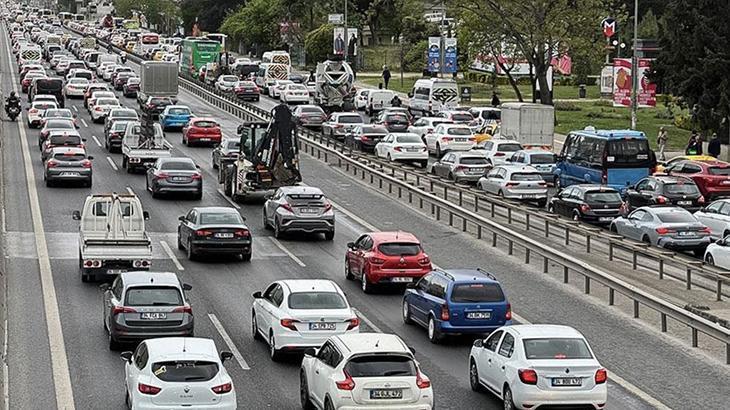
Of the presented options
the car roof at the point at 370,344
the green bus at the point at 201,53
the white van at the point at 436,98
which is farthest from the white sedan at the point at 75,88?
the car roof at the point at 370,344

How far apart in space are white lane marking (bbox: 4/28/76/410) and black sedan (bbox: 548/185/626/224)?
15.7 metres

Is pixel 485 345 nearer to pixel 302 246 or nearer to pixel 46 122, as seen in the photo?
pixel 302 246

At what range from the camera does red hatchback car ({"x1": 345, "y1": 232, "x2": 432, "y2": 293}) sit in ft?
108

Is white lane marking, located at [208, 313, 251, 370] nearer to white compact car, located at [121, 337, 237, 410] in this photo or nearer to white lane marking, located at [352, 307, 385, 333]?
white lane marking, located at [352, 307, 385, 333]

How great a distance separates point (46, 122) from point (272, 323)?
38980 millimetres

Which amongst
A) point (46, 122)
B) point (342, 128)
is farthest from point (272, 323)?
point (342, 128)

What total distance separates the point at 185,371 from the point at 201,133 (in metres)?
45.3

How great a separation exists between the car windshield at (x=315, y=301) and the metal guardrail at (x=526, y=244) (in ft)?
21.8

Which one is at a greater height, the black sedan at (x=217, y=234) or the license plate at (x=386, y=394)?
the black sedan at (x=217, y=234)

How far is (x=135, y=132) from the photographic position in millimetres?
57094

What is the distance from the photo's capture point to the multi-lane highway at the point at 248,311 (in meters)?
24.2

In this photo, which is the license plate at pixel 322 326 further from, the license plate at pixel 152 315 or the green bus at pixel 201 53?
the green bus at pixel 201 53

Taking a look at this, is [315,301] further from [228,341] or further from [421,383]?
[421,383]

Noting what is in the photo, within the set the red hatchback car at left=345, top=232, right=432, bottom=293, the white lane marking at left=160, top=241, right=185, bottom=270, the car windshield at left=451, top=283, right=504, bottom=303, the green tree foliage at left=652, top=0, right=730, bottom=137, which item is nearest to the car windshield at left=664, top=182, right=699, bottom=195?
the red hatchback car at left=345, top=232, right=432, bottom=293
